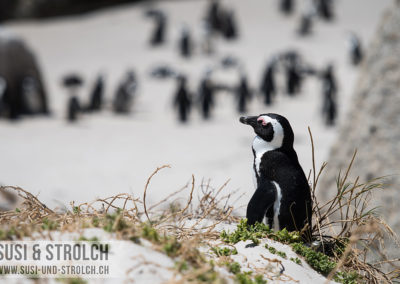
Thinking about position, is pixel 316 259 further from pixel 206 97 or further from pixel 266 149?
pixel 206 97

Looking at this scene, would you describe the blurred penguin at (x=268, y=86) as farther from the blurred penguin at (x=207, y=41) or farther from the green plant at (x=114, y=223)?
the green plant at (x=114, y=223)

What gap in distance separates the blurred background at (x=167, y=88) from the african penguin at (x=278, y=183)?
30 cm

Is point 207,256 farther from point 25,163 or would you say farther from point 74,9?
point 74,9

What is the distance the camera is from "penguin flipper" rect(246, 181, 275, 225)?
2928 millimetres

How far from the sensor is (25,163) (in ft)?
34.3

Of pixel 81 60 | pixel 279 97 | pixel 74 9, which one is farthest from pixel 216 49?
pixel 74 9

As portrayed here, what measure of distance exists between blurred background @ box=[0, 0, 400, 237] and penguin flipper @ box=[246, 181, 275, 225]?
10.7 inches

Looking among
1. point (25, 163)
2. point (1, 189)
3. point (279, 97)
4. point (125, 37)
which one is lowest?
point (1, 189)

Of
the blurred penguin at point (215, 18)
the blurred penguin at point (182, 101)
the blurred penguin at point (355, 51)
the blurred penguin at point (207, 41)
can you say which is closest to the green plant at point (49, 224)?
the blurred penguin at point (182, 101)

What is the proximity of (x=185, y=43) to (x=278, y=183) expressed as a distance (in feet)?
65.8

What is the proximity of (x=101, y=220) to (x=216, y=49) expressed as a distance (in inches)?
859

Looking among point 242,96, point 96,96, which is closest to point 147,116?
point 96,96

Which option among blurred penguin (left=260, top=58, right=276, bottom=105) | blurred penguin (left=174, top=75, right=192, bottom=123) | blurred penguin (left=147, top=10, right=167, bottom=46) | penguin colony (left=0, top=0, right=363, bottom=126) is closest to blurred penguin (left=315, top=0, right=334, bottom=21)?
penguin colony (left=0, top=0, right=363, bottom=126)

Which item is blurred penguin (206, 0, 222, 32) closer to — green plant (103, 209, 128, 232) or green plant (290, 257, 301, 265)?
green plant (290, 257, 301, 265)
